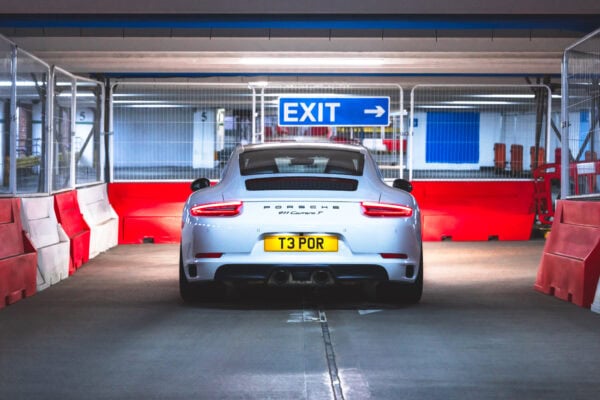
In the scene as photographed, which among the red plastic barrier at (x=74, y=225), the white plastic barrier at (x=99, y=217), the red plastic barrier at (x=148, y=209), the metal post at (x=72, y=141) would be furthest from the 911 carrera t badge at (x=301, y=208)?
the red plastic barrier at (x=148, y=209)

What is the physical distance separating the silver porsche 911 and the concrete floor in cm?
34

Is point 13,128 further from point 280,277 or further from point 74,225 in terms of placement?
point 280,277

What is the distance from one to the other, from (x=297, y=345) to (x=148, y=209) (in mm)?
9582

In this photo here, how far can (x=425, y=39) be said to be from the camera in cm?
1492

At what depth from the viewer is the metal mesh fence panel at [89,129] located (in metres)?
14.7

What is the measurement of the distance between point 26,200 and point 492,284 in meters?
4.73

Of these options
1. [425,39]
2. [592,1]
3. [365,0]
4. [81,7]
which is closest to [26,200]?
[81,7]

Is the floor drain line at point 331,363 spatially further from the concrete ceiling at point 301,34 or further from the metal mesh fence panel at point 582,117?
the concrete ceiling at point 301,34

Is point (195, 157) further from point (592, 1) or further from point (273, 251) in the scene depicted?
point (273, 251)

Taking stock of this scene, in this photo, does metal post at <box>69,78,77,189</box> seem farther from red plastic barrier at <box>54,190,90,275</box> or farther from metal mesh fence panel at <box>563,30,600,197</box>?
metal mesh fence panel at <box>563,30,600,197</box>

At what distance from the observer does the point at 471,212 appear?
16.1 meters

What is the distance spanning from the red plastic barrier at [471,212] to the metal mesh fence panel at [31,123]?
682 centimetres

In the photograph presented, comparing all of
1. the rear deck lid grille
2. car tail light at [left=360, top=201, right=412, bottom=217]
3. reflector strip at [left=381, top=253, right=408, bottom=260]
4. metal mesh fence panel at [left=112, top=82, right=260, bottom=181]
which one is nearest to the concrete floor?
reflector strip at [left=381, top=253, right=408, bottom=260]

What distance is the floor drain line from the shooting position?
4812 millimetres
